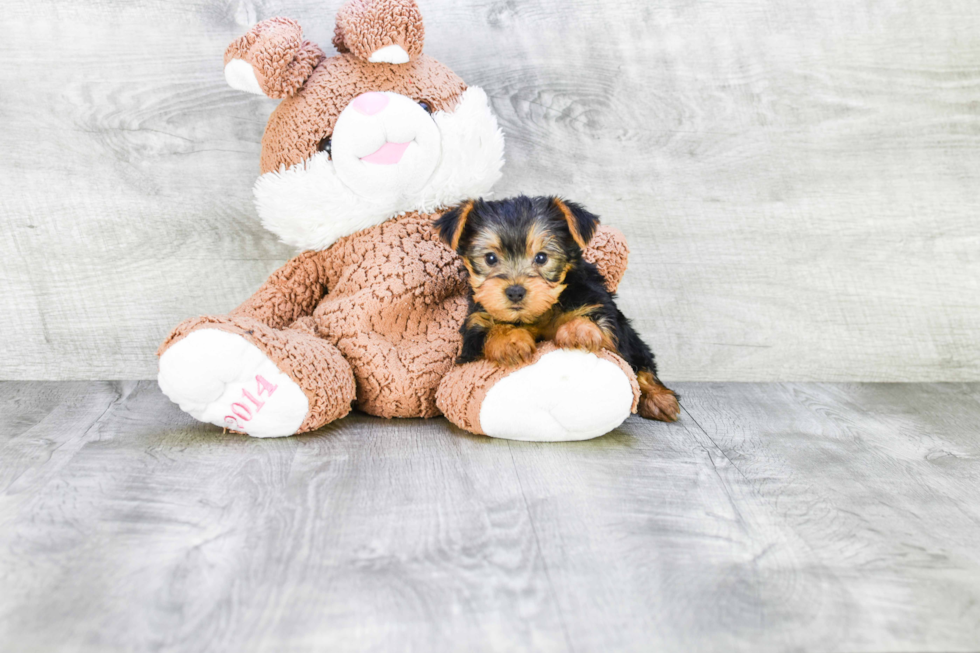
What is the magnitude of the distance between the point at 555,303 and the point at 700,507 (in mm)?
531

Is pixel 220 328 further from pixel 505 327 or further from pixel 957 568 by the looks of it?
pixel 957 568

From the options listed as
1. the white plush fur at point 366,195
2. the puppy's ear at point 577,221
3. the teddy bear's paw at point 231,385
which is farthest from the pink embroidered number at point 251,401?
the puppy's ear at point 577,221

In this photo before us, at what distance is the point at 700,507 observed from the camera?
143 centimetres

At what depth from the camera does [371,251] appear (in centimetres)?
201

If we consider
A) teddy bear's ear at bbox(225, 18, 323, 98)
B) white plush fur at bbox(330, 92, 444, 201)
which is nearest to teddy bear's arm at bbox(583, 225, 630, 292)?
white plush fur at bbox(330, 92, 444, 201)

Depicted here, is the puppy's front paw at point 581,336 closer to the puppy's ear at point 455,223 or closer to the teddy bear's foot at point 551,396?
the teddy bear's foot at point 551,396

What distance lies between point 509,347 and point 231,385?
0.61 metres

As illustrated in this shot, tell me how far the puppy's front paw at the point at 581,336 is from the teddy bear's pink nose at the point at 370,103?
2.31 feet

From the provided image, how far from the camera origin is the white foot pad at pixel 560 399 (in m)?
1.67

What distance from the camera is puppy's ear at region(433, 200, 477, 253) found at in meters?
1.67

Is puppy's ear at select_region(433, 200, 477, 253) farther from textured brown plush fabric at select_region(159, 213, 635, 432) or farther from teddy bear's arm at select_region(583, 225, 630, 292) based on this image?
teddy bear's arm at select_region(583, 225, 630, 292)

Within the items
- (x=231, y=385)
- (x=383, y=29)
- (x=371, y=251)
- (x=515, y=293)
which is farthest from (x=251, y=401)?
(x=383, y=29)

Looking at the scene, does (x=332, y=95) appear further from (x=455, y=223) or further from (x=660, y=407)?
(x=660, y=407)

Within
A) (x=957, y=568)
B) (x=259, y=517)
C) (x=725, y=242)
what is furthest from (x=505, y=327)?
(x=725, y=242)
